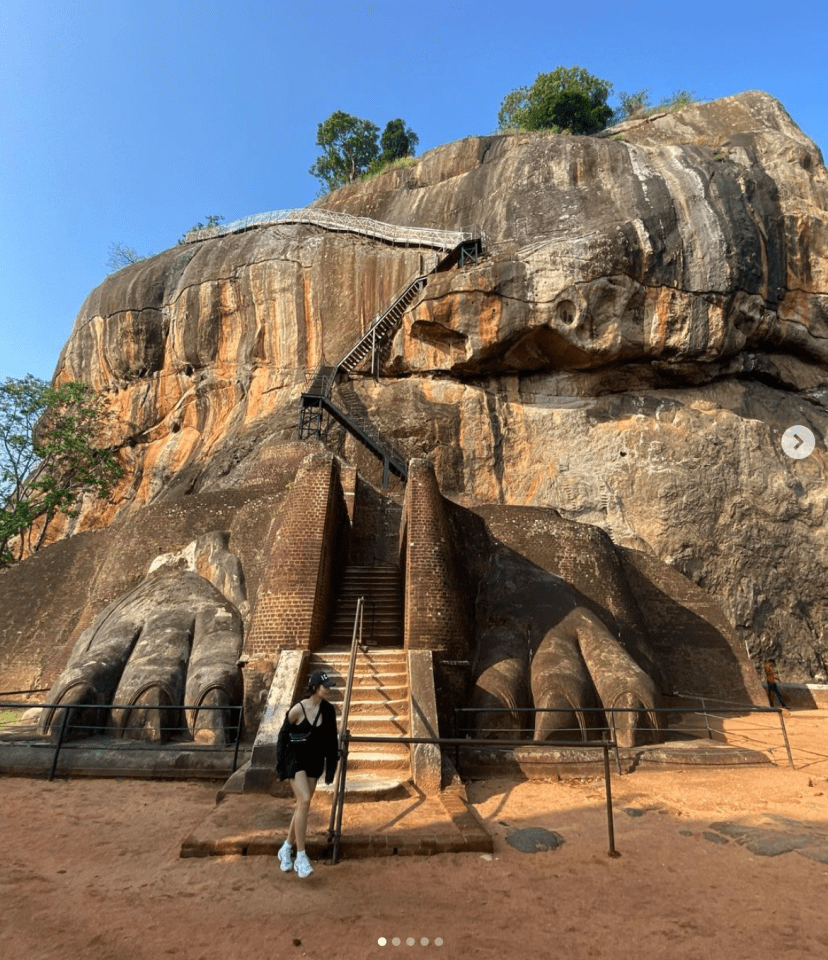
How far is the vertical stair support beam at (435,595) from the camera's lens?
8.44 m

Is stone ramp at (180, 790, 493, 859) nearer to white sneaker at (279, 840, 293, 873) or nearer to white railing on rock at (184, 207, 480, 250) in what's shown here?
white sneaker at (279, 840, 293, 873)

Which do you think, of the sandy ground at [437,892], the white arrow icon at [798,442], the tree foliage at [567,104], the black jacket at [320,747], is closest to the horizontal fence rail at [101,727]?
the sandy ground at [437,892]

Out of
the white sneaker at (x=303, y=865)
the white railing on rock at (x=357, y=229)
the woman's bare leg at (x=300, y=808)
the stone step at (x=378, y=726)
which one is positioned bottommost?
the white sneaker at (x=303, y=865)

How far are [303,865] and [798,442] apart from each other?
23.2 meters

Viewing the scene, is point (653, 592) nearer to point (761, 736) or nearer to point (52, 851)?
point (761, 736)

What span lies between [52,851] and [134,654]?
4.88 m

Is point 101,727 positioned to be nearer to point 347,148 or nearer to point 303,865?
point 303,865

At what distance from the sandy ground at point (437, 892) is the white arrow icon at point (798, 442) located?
18592 millimetres

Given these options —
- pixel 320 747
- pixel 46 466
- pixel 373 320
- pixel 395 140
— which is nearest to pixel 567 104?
pixel 395 140

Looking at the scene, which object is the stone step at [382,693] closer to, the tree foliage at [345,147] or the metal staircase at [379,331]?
the metal staircase at [379,331]

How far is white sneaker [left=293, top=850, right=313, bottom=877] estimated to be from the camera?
4.33 metres

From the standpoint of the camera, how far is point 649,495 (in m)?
20.9

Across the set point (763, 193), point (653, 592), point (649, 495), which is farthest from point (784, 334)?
point (653, 592)

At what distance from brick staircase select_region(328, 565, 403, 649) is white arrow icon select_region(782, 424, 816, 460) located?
17.0m
